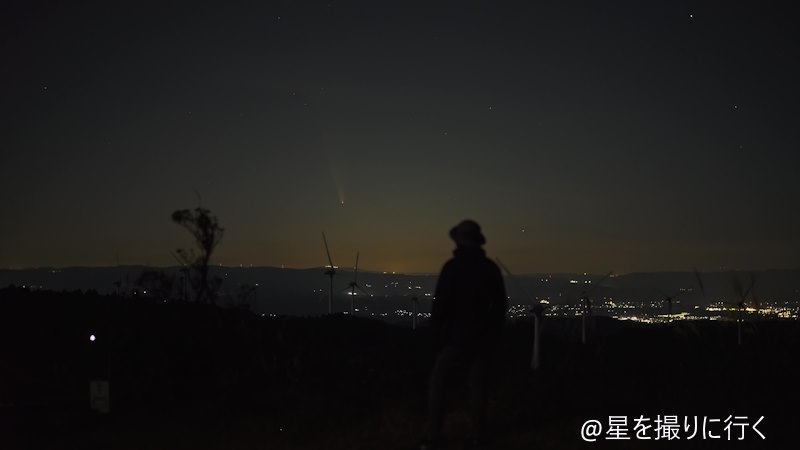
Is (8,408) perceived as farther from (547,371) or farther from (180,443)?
(547,371)

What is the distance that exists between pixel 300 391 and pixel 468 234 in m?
4.62

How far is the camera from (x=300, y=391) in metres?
11.3

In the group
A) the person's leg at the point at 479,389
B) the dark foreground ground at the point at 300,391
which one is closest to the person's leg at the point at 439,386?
the person's leg at the point at 479,389

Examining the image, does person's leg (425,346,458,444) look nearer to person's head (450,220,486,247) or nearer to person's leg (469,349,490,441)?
person's leg (469,349,490,441)

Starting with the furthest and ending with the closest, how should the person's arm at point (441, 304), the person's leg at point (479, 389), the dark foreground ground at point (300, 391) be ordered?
the dark foreground ground at point (300, 391) < the person's leg at point (479, 389) < the person's arm at point (441, 304)

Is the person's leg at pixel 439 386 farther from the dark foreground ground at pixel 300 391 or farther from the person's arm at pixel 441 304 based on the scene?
the dark foreground ground at pixel 300 391

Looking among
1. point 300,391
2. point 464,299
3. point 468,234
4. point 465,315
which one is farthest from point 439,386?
point 300,391

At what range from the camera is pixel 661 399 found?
35.7 ft

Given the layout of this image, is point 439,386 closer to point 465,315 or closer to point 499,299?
point 465,315

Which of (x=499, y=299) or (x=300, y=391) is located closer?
(x=499, y=299)

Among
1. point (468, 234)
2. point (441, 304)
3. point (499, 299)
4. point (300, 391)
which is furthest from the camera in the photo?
point (300, 391)

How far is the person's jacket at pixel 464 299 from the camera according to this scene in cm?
784

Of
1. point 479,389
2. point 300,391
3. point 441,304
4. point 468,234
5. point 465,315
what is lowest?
point 300,391

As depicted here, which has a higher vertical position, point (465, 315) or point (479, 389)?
point (465, 315)
